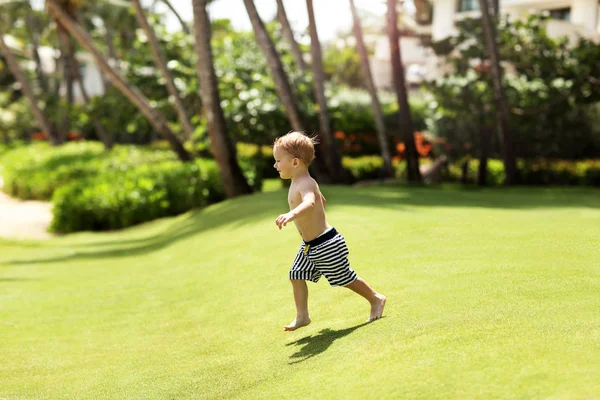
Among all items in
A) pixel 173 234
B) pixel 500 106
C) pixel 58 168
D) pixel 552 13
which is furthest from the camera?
pixel 552 13

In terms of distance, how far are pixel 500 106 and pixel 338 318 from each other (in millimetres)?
18759

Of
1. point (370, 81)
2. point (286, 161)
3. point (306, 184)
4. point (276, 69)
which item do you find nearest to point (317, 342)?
point (306, 184)

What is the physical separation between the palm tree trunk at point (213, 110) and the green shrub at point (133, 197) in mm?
1436

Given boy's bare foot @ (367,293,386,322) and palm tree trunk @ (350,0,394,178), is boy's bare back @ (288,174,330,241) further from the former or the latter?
palm tree trunk @ (350,0,394,178)

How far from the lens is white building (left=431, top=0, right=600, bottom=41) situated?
42125mm

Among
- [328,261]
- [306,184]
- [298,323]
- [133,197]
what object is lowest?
[133,197]

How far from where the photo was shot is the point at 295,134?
7.45 meters

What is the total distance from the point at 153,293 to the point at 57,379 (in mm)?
4300

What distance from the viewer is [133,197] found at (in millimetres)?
22969

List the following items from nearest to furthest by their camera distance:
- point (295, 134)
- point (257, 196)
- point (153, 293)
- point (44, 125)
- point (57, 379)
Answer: point (295, 134)
point (57, 379)
point (153, 293)
point (257, 196)
point (44, 125)

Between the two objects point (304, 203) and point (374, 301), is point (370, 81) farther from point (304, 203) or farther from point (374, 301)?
point (304, 203)

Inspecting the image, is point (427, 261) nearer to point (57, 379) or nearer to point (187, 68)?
point (57, 379)

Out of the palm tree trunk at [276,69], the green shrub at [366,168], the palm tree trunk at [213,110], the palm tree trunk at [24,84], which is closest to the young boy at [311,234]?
the palm tree trunk at [213,110]

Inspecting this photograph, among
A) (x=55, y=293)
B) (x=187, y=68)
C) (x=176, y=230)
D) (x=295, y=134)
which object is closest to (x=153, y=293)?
(x=55, y=293)
